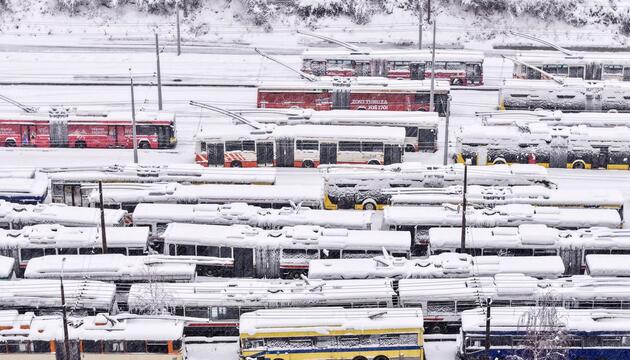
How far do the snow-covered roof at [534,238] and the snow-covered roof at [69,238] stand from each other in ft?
48.2

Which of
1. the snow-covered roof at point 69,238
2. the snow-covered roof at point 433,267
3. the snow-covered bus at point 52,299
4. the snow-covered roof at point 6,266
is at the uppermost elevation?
the snow-covered roof at point 69,238

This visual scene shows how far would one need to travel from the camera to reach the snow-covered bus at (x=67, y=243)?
151 ft

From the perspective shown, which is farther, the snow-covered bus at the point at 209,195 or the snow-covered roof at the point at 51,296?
the snow-covered bus at the point at 209,195

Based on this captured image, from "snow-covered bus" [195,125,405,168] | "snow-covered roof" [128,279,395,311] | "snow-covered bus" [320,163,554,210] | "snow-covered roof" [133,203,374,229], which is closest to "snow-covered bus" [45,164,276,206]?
"snow-covered bus" [320,163,554,210]

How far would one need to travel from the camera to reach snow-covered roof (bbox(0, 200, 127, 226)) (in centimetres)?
4828

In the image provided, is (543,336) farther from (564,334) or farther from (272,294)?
(272,294)

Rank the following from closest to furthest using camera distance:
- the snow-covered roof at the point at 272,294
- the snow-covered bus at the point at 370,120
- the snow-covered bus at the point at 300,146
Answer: the snow-covered roof at the point at 272,294 < the snow-covered bus at the point at 300,146 < the snow-covered bus at the point at 370,120

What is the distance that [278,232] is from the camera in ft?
152

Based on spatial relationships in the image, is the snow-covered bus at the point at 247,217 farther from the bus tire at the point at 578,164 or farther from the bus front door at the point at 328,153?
the bus tire at the point at 578,164

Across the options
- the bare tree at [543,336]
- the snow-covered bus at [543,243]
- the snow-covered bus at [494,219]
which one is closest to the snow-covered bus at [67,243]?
the snow-covered bus at [494,219]

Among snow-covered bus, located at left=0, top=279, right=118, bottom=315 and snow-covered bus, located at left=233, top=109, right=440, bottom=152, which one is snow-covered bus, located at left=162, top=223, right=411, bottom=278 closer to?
snow-covered bus, located at left=0, top=279, right=118, bottom=315

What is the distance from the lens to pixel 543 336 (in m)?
36.6

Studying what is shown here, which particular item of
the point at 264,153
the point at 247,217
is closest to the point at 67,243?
the point at 247,217

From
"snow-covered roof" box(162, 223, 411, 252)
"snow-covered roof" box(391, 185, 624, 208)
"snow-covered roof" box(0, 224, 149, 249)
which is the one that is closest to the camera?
"snow-covered roof" box(162, 223, 411, 252)
